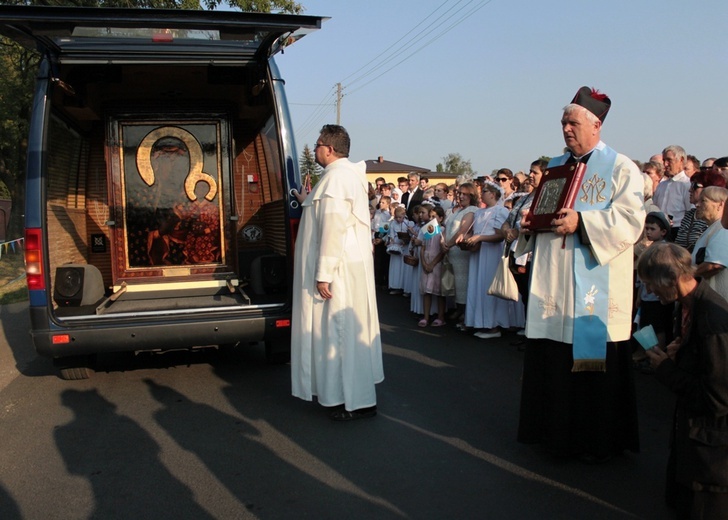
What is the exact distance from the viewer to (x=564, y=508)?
3.55m

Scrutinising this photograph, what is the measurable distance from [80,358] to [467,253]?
195 inches

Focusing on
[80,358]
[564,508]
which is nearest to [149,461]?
[80,358]

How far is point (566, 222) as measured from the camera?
395 cm

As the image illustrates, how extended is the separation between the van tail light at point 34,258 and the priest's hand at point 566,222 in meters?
3.94

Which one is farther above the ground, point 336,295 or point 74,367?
point 336,295

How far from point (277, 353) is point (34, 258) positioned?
7.76 feet

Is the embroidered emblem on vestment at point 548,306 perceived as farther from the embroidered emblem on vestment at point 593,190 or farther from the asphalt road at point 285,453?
the asphalt road at point 285,453

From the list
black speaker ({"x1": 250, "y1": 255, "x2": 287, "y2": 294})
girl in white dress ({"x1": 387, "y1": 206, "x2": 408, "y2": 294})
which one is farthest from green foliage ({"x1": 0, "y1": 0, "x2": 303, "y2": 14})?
black speaker ({"x1": 250, "y1": 255, "x2": 287, "y2": 294})

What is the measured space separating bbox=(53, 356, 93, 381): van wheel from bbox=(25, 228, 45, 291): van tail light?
99 cm

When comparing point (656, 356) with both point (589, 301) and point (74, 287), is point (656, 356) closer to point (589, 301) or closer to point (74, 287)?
point (589, 301)

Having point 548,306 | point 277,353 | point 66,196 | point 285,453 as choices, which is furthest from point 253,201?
point 548,306

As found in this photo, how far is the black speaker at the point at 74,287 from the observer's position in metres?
5.93

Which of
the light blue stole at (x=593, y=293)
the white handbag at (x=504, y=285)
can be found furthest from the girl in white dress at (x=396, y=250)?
the light blue stole at (x=593, y=293)

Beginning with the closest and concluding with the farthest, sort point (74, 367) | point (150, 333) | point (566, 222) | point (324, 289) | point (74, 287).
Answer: point (566, 222) → point (324, 289) → point (150, 333) → point (74, 287) → point (74, 367)
